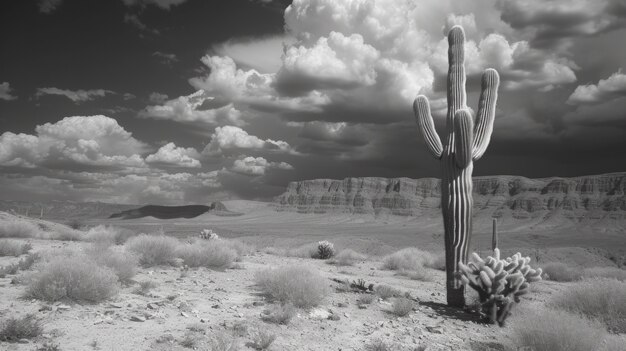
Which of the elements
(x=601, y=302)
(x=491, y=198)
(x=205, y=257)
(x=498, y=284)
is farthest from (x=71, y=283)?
(x=491, y=198)

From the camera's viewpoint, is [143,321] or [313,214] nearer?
[143,321]

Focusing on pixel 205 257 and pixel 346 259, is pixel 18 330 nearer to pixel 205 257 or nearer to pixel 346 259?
pixel 205 257

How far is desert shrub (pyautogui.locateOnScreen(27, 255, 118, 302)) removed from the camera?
7.35 metres

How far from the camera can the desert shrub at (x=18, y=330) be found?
5.55 m

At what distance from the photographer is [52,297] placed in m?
7.30

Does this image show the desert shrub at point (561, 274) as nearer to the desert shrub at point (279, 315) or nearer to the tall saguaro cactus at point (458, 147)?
the tall saguaro cactus at point (458, 147)

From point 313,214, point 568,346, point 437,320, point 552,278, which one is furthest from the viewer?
point 313,214

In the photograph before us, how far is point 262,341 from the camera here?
6.22 meters

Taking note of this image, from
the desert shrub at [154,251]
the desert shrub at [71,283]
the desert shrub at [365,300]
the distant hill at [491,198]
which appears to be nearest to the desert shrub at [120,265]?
the desert shrub at [71,283]

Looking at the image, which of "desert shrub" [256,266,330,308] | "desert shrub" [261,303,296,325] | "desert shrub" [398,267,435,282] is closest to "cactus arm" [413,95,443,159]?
"desert shrub" [256,266,330,308]

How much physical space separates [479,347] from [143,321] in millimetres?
5301

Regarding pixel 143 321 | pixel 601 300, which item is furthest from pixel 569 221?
pixel 143 321

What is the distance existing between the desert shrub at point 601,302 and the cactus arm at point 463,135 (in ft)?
12.1

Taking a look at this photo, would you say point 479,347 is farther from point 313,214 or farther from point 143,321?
point 313,214
